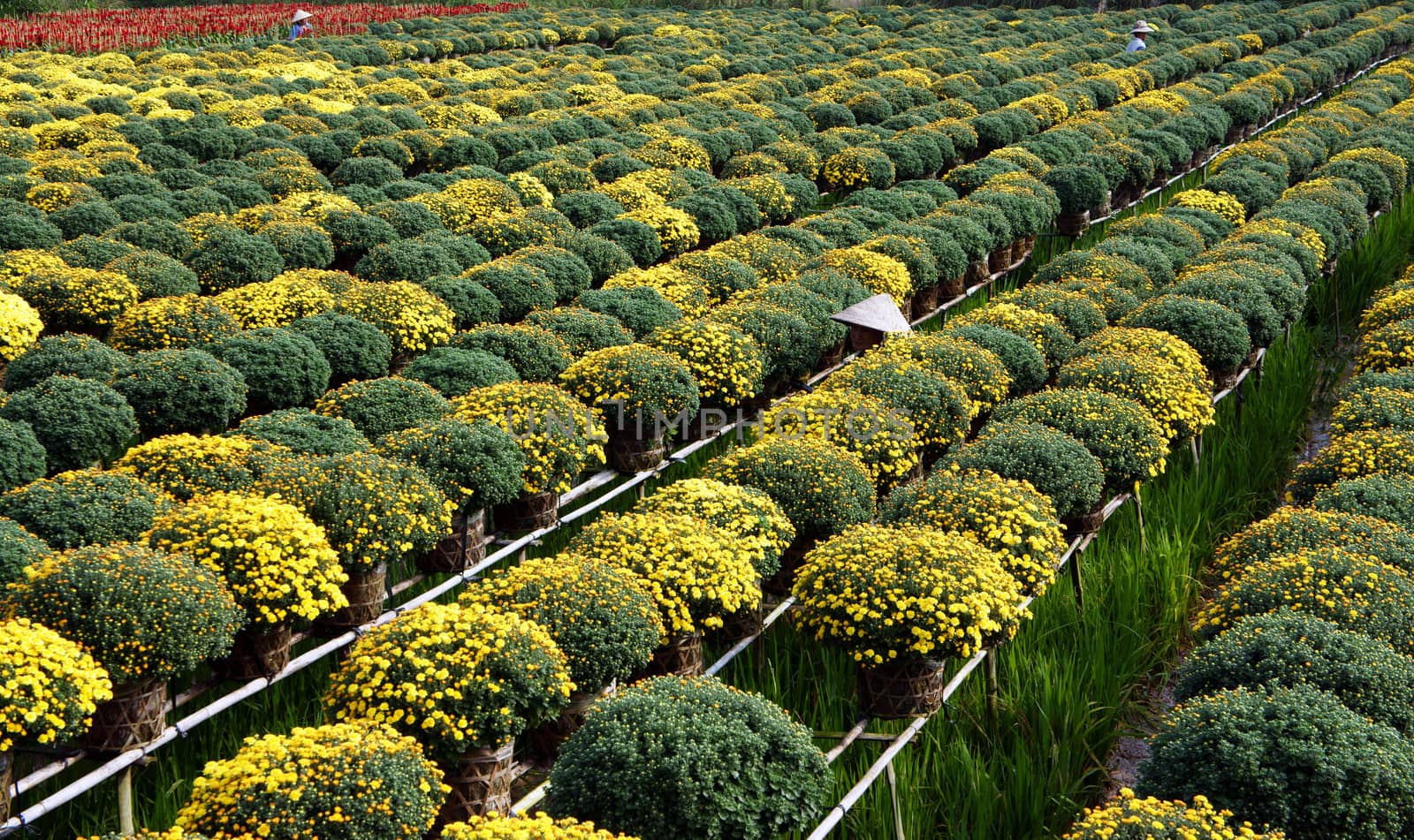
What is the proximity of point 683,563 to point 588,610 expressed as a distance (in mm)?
838

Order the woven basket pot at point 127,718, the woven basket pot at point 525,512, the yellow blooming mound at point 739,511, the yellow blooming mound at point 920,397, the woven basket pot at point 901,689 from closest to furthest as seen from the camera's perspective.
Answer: the woven basket pot at point 127,718, the woven basket pot at point 901,689, the yellow blooming mound at point 739,511, the woven basket pot at point 525,512, the yellow blooming mound at point 920,397

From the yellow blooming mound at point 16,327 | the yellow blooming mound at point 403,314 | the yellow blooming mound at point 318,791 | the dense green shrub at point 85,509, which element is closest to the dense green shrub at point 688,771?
the yellow blooming mound at point 318,791

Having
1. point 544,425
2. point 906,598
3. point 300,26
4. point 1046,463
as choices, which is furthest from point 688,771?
point 300,26

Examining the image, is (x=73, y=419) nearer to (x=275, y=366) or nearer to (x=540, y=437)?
(x=275, y=366)

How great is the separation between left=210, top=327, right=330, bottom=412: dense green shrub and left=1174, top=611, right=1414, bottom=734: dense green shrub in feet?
27.1

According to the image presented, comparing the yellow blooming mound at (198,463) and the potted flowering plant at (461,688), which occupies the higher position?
the yellow blooming mound at (198,463)

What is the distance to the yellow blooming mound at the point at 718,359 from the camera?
37.3 feet

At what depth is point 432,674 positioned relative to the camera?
6379 mm

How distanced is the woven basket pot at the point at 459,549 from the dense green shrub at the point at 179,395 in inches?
111

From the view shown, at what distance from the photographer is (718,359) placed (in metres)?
11.4

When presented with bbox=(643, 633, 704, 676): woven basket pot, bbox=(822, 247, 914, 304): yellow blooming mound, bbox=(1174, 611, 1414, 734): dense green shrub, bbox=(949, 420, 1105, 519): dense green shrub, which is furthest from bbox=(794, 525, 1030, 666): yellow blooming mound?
bbox=(822, 247, 914, 304): yellow blooming mound

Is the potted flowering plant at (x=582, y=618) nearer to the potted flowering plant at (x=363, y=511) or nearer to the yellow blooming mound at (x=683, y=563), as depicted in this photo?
the yellow blooming mound at (x=683, y=563)

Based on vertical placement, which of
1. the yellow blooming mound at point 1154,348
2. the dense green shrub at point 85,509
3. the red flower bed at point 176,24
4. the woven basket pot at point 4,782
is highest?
the red flower bed at point 176,24

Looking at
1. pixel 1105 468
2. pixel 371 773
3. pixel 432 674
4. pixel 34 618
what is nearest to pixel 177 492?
pixel 34 618
